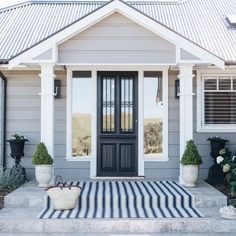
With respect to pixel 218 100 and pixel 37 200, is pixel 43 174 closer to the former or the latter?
pixel 37 200

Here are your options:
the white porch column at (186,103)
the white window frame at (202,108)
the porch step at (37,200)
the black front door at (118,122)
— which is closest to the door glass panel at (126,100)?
the black front door at (118,122)

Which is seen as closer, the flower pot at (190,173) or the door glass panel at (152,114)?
the flower pot at (190,173)

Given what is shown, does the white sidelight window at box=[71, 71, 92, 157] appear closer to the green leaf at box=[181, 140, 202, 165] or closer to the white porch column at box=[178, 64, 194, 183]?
the white porch column at box=[178, 64, 194, 183]

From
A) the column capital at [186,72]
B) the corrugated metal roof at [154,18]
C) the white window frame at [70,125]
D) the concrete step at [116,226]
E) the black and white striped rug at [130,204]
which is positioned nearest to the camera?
the concrete step at [116,226]

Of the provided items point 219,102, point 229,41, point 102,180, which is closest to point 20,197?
point 102,180

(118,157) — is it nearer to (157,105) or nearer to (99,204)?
(157,105)

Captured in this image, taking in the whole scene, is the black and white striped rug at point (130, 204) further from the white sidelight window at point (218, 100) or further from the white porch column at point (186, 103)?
the white sidelight window at point (218, 100)

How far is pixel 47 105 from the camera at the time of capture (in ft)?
25.0

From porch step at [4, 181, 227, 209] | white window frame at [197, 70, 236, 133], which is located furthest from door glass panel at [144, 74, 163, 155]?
porch step at [4, 181, 227, 209]

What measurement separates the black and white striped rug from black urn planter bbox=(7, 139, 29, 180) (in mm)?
1758

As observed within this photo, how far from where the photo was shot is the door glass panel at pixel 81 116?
28.3 ft

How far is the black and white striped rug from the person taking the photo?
20.4 feet

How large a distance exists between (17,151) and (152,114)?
9.84 feet

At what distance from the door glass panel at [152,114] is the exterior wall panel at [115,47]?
1244mm
